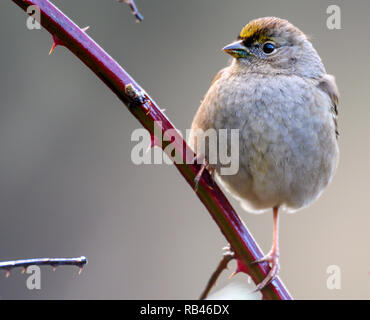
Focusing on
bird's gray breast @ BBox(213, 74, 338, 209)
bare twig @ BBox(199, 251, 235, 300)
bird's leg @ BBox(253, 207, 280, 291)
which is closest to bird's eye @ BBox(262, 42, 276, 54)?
bird's gray breast @ BBox(213, 74, 338, 209)

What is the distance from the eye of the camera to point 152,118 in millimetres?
2064

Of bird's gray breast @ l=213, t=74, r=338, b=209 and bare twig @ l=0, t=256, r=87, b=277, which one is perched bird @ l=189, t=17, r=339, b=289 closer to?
bird's gray breast @ l=213, t=74, r=338, b=209

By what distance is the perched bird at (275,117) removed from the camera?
316 cm

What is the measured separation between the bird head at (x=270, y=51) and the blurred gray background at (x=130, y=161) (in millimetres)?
2325

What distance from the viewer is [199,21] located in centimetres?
653

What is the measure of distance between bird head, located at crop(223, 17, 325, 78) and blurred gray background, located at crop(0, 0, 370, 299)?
91.6 inches

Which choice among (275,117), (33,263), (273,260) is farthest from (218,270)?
(275,117)

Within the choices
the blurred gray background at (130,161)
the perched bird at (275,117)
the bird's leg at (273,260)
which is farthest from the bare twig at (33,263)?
the blurred gray background at (130,161)

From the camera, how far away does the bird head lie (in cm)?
350

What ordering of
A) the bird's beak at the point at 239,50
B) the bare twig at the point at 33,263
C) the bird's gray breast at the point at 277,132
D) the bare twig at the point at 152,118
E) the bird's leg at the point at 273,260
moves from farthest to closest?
the bird's beak at the point at 239,50 → the bird's gray breast at the point at 277,132 → the bird's leg at the point at 273,260 → the bare twig at the point at 152,118 → the bare twig at the point at 33,263

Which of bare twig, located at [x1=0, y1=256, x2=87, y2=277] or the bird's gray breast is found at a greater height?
the bird's gray breast

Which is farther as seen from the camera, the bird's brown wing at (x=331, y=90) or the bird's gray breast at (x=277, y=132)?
the bird's brown wing at (x=331, y=90)

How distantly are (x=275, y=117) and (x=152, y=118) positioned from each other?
1269 millimetres

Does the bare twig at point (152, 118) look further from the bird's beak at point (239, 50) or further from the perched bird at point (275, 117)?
the bird's beak at point (239, 50)
